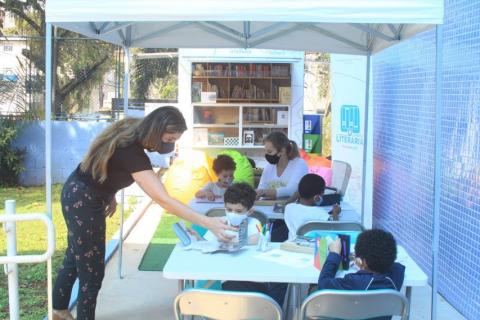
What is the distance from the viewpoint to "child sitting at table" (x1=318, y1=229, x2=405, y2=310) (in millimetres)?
2568

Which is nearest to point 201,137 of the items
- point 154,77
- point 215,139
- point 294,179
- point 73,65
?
point 215,139

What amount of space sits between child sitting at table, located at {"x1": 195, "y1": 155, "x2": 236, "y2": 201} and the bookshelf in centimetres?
506

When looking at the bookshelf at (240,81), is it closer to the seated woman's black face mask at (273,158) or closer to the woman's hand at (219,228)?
the seated woman's black face mask at (273,158)

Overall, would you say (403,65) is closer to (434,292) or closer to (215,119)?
(434,292)

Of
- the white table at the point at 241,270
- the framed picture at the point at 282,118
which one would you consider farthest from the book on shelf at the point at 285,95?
the white table at the point at 241,270

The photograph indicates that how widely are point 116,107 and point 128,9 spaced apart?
9.06 m

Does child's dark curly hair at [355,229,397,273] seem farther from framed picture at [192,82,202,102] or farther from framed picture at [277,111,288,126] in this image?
framed picture at [192,82,202,102]

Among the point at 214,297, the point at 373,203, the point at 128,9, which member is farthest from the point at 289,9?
the point at 373,203

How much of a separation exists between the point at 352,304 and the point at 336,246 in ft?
1.56

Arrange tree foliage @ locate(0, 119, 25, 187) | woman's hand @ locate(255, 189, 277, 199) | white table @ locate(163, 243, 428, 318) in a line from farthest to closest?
1. tree foliage @ locate(0, 119, 25, 187)
2. woman's hand @ locate(255, 189, 277, 199)
3. white table @ locate(163, 243, 428, 318)

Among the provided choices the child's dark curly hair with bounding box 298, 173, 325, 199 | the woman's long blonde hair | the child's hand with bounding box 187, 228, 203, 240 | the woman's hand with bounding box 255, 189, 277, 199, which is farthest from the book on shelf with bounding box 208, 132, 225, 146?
the woman's long blonde hair

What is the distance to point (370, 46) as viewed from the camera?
548cm

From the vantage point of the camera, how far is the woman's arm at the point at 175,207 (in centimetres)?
300

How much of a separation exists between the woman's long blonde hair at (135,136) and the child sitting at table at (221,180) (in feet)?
6.28
